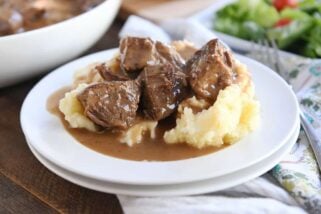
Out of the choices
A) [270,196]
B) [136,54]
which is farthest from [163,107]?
[270,196]

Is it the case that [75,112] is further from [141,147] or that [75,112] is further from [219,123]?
[219,123]

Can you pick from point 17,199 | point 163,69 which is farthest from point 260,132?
point 17,199

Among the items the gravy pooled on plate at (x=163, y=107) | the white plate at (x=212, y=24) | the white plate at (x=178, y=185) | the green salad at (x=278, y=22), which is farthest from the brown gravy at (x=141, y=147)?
the green salad at (x=278, y=22)

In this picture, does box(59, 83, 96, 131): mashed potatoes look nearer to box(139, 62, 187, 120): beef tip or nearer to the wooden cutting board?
box(139, 62, 187, 120): beef tip

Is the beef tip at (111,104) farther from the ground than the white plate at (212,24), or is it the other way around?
the beef tip at (111,104)

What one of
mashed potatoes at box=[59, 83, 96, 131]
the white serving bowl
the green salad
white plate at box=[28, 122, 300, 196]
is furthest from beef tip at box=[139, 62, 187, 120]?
the green salad

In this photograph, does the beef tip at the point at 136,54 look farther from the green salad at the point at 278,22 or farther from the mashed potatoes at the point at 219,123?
the green salad at the point at 278,22
